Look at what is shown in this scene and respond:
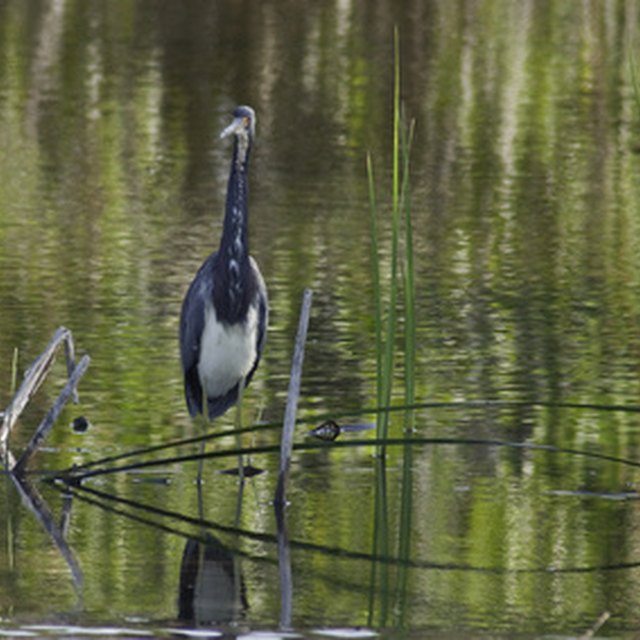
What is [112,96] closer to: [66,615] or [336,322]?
[336,322]

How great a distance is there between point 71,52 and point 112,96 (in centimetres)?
436

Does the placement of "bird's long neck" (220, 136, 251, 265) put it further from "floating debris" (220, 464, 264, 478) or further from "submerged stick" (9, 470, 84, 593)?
"submerged stick" (9, 470, 84, 593)

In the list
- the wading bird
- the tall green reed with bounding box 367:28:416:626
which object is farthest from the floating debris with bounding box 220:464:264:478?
the tall green reed with bounding box 367:28:416:626

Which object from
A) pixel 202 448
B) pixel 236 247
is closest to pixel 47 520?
pixel 202 448

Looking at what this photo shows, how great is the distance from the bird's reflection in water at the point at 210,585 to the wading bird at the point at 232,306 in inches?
55.7

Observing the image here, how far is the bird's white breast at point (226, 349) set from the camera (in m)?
9.24

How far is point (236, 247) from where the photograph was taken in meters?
9.30

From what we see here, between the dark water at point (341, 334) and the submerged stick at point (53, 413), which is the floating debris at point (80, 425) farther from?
the submerged stick at point (53, 413)

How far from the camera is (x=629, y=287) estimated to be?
43.5 ft

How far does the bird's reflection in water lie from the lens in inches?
273

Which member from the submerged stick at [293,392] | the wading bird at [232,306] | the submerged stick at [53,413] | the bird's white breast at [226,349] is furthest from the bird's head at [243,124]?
the submerged stick at [293,392]

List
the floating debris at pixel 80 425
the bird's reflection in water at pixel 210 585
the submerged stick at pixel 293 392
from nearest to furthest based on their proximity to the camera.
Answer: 1. the bird's reflection in water at pixel 210 585
2. the submerged stick at pixel 293 392
3. the floating debris at pixel 80 425

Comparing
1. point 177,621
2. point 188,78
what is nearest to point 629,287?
point 177,621

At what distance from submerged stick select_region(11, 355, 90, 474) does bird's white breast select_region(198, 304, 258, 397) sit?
82cm
